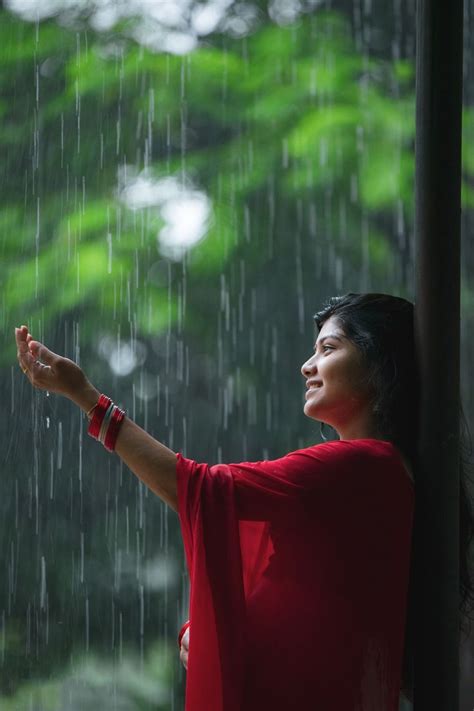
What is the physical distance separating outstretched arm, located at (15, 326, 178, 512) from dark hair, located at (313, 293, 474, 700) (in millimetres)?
310

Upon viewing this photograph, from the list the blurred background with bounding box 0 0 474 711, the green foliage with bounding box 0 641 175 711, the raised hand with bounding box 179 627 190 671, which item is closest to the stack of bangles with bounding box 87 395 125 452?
the raised hand with bounding box 179 627 190 671

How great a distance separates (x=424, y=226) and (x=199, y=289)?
1.71 meters

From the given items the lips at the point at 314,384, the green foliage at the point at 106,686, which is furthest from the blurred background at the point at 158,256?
the lips at the point at 314,384

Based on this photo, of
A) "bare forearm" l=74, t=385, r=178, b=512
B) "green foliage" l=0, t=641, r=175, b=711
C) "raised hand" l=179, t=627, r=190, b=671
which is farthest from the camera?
"green foliage" l=0, t=641, r=175, b=711

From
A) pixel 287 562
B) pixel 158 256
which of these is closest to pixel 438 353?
pixel 287 562

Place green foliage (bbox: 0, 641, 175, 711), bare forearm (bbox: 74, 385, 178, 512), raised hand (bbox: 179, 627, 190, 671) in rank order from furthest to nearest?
green foliage (bbox: 0, 641, 175, 711) < raised hand (bbox: 179, 627, 190, 671) < bare forearm (bbox: 74, 385, 178, 512)

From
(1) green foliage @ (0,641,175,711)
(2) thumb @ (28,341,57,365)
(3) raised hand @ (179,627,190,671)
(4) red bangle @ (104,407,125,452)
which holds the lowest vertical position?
(1) green foliage @ (0,641,175,711)

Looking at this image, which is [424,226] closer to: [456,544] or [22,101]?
[456,544]

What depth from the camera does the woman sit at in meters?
1.08

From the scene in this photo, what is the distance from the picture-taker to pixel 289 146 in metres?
2.90

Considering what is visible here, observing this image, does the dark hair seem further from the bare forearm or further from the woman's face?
the bare forearm

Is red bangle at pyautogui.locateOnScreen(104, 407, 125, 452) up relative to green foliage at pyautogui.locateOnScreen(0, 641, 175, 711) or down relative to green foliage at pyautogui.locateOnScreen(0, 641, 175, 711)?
up

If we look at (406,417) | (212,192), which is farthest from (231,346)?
(406,417)

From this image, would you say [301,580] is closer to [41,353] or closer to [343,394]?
[343,394]
